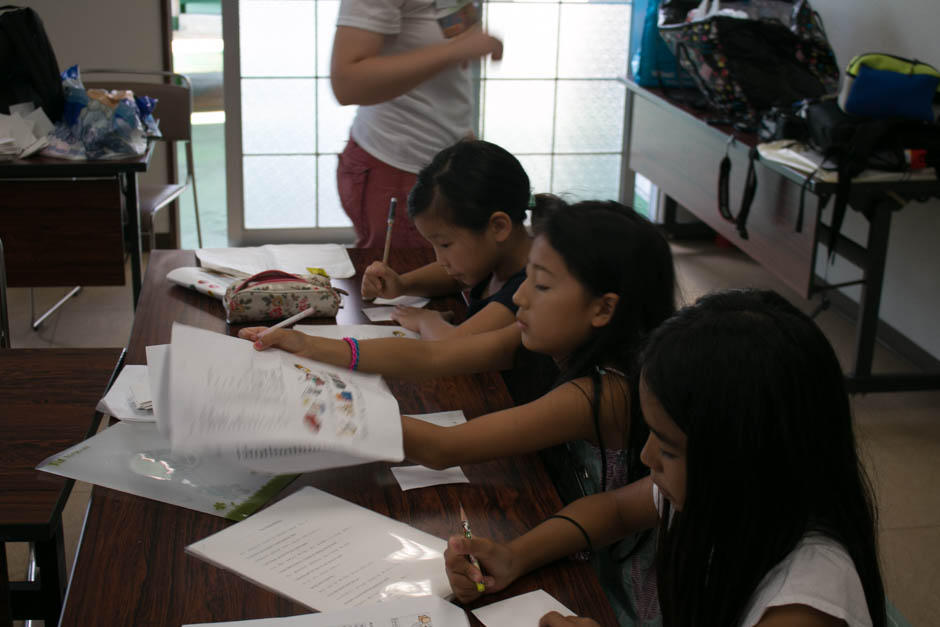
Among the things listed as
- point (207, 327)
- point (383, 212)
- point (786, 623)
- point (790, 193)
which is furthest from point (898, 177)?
point (786, 623)

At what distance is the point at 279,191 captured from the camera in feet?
14.7

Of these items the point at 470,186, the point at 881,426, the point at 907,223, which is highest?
the point at 470,186

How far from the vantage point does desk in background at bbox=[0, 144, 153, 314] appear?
2.84 metres

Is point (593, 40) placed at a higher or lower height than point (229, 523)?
higher

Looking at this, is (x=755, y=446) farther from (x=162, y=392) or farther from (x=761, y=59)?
(x=761, y=59)

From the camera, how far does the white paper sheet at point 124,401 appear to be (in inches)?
54.1

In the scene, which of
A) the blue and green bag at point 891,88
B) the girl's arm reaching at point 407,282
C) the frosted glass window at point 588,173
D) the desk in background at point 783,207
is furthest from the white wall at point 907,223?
the girl's arm reaching at point 407,282

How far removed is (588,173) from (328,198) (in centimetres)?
128

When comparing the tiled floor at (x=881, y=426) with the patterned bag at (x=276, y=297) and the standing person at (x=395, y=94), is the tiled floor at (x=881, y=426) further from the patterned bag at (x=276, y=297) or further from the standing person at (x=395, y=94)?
the standing person at (x=395, y=94)

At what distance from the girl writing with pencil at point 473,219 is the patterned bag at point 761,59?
1.84 metres

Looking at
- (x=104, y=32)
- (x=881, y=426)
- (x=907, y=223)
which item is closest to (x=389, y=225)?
(x=881, y=426)

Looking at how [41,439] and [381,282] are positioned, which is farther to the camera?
[381,282]

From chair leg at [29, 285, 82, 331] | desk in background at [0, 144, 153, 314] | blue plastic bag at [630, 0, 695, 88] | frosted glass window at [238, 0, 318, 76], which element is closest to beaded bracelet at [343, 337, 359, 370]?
desk in background at [0, 144, 153, 314]

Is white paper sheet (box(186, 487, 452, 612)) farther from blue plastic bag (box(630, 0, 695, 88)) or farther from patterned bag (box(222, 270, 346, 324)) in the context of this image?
blue plastic bag (box(630, 0, 695, 88))
